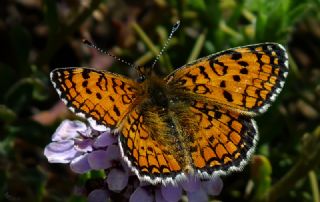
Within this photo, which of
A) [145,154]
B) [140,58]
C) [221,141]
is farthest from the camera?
[140,58]

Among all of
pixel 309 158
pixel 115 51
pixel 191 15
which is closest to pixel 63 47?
pixel 115 51

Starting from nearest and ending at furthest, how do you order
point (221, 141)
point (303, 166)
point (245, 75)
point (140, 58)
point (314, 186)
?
point (221, 141) → point (245, 75) → point (303, 166) → point (314, 186) → point (140, 58)

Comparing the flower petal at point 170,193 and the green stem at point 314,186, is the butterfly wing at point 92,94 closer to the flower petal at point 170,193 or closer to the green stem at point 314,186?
the flower petal at point 170,193

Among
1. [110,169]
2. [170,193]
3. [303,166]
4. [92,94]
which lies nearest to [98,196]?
[110,169]

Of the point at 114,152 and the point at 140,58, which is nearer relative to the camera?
the point at 114,152

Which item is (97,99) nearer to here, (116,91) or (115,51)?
(116,91)

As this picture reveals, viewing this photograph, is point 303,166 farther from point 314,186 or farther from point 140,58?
point 140,58
